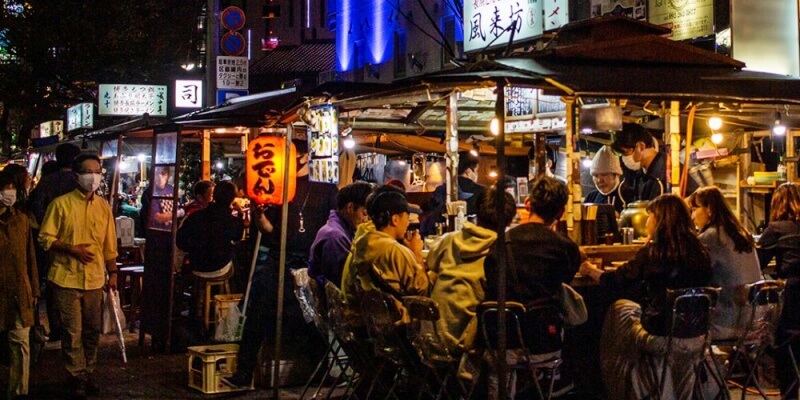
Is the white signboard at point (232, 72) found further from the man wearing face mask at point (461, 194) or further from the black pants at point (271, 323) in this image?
the black pants at point (271, 323)

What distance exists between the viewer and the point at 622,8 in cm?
1592

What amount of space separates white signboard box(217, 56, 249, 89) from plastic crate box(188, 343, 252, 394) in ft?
36.7

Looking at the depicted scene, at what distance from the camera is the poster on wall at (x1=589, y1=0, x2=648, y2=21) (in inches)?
615

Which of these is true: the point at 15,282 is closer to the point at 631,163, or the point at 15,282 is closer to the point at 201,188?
the point at 201,188

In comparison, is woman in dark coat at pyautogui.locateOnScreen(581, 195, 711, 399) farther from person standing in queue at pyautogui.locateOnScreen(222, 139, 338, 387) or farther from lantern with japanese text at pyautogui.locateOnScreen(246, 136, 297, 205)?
lantern with japanese text at pyautogui.locateOnScreen(246, 136, 297, 205)

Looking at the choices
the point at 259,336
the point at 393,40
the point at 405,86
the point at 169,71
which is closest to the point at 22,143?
the point at 169,71

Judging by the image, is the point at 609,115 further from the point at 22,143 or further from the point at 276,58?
the point at 276,58

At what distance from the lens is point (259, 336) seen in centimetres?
988

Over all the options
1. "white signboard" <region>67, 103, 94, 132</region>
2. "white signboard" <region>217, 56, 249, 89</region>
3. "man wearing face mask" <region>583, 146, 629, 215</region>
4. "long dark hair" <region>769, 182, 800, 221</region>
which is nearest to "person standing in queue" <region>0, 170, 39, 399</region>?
"man wearing face mask" <region>583, 146, 629, 215</region>

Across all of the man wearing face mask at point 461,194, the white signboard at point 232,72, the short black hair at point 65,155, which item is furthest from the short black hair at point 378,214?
the white signboard at point 232,72

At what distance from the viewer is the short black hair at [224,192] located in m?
12.5

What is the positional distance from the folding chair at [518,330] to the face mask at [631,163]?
182 inches

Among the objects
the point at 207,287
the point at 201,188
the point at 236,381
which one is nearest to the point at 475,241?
the point at 236,381

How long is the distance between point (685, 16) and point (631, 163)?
195 inches
